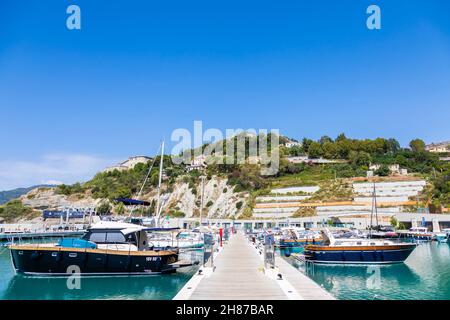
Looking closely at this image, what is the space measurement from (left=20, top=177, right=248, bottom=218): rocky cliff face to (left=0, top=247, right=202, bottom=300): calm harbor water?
70.3 metres

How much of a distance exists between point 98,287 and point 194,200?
84.4 metres

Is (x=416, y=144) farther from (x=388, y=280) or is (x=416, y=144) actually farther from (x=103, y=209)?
(x=388, y=280)

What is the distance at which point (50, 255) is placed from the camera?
67.9 feet

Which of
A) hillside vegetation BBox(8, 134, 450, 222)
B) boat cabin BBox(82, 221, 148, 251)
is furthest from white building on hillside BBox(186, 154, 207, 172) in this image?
boat cabin BBox(82, 221, 148, 251)

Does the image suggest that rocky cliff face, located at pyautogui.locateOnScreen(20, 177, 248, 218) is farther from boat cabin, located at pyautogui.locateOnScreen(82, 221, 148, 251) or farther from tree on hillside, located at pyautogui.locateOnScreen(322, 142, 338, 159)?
boat cabin, located at pyautogui.locateOnScreen(82, 221, 148, 251)

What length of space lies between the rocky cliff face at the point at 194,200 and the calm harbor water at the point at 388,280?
211 feet

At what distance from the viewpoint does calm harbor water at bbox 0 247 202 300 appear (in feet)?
60.1

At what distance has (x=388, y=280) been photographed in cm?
2244

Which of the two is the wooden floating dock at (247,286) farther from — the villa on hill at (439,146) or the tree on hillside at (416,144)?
the villa on hill at (439,146)

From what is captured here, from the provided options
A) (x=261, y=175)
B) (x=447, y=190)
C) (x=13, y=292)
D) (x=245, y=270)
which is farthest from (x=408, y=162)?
(x=13, y=292)

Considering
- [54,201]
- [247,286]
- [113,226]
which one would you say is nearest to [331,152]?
[54,201]
